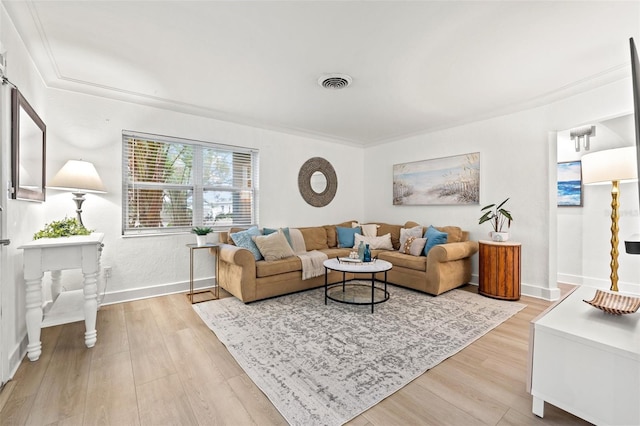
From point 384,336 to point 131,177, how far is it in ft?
11.1

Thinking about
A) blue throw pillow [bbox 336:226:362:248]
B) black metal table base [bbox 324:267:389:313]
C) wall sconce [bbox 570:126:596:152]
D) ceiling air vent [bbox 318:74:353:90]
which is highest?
ceiling air vent [bbox 318:74:353:90]

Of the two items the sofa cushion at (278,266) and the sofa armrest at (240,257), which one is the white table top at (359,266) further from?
the sofa armrest at (240,257)

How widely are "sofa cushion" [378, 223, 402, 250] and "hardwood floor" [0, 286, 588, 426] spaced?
7.49 ft

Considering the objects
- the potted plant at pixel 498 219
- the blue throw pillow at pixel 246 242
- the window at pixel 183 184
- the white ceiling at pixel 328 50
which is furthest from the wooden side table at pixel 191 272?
the potted plant at pixel 498 219

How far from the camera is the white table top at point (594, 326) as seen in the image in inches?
51.5

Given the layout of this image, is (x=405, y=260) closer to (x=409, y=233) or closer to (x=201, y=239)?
(x=409, y=233)

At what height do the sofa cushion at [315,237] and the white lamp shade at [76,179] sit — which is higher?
the white lamp shade at [76,179]

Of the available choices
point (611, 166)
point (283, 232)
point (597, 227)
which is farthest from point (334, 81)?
point (597, 227)

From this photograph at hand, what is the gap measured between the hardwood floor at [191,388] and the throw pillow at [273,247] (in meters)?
1.23

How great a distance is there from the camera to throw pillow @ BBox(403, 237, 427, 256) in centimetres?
397

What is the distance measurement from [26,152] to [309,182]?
11.6 ft

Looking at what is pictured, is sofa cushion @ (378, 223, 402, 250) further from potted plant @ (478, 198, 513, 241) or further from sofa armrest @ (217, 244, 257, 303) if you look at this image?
sofa armrest @ (217, 244, 257, 303)

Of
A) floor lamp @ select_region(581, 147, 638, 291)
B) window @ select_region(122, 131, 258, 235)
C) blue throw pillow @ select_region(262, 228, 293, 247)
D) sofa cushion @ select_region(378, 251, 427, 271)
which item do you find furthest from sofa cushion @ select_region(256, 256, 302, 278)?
floor lamp @ select_region(581, 147, 638, 291)

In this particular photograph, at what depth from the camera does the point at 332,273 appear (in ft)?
13.2
